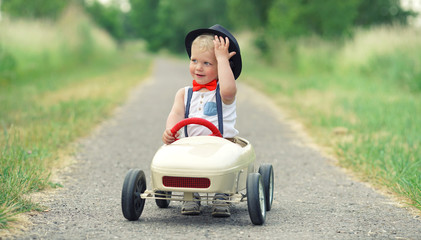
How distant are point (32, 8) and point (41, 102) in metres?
11.9

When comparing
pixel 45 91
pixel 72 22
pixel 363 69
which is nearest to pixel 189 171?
pixel 45 91

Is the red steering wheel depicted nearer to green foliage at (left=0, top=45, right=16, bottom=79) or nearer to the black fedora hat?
the black fedora hat

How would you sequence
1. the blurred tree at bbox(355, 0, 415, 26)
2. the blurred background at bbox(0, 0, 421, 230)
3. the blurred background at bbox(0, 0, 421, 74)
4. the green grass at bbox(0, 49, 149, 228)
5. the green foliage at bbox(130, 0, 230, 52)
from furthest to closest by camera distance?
the green foliage at bbox(130, 0, 230, 52)
the blurred tree at bbox(355, 0, 415, 26)
the blurred background at bbox(0, 0, 421, 74)
the blurred background at bbox(0, 0, 421, 230)
the green grass at bbox(0, 49, 149, 228)

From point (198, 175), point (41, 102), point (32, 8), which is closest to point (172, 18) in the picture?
point (32, 8)

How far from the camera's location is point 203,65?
14.2 feet

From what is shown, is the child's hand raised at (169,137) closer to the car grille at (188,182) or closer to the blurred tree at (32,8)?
the car grille at (188,182)

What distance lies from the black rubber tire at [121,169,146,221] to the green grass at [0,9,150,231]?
74cm

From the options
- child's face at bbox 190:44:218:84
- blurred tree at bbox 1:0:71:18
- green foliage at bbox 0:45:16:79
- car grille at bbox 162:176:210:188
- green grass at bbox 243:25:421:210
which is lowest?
green grass at bbox 243:25:421:210

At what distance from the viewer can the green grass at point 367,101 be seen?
5.93m

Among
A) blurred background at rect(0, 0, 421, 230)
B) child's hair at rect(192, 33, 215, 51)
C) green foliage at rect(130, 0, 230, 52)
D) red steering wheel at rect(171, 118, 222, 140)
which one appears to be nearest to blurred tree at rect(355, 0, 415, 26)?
blurred background at rect(0, 0, 421, 230)

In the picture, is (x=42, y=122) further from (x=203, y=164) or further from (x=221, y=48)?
(x=203, y=164)

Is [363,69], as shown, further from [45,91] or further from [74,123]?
[74,123]

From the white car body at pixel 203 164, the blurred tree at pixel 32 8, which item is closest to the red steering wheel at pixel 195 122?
the white car body at pixel 203 164

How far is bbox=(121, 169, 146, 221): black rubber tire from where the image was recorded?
3857 mm
